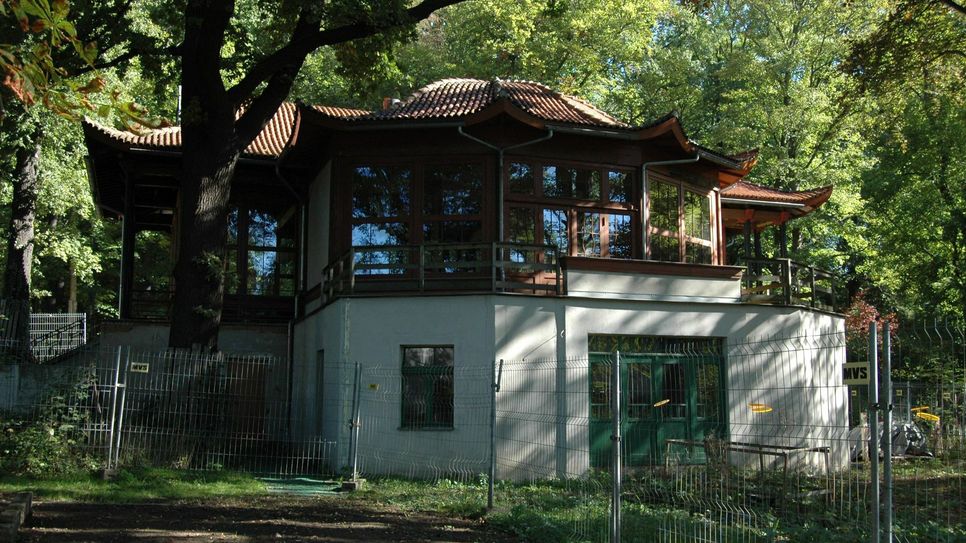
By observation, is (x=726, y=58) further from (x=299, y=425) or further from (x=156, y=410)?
(x=156, y=410)

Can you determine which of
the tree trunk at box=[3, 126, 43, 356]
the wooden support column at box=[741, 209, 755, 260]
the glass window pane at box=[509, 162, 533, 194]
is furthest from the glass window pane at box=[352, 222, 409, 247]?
the tree trunk at box=[3, 126, 43, 356]

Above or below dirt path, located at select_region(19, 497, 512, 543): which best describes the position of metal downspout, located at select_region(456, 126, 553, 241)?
above

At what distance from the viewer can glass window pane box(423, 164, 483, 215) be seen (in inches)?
726

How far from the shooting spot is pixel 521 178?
732 inches

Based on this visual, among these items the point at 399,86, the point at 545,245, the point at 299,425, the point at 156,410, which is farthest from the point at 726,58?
the point at 156,410

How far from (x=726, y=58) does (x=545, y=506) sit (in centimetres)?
2999

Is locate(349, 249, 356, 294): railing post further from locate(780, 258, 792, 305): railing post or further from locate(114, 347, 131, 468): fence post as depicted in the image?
locate(780, 258, 792, 305): railing post

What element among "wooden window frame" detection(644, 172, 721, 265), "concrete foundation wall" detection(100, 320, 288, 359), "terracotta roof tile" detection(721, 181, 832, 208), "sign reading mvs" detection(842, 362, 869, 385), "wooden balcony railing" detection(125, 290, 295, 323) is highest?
"terracotta roof tile" detection(721, 181, 832, 208)

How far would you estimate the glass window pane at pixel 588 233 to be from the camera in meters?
18.9

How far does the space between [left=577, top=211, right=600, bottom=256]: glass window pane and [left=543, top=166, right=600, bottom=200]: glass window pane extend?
0.41 m

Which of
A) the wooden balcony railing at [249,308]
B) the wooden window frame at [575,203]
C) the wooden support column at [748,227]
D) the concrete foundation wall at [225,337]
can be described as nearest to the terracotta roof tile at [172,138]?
the wooden balcony railing at [249,308]

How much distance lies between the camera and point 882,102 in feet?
70.6

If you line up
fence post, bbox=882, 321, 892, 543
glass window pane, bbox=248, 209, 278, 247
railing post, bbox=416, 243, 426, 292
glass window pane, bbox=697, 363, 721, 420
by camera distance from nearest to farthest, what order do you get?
fence post, bbox=882, 321, 892, 543 < glass window pane, bbox=697, 363, 721, 420 < railing post, bbox=416, 243, 426, 292 < glass window pane, bbox=248, 209, 278, 247

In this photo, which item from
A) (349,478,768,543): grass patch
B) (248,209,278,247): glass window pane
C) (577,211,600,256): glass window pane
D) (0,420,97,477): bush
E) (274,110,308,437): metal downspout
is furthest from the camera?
(248,209,278,247): glass window pane
